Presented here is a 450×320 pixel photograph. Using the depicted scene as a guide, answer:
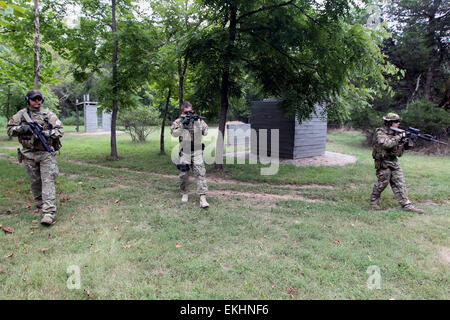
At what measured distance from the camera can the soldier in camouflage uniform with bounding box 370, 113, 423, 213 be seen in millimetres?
5910

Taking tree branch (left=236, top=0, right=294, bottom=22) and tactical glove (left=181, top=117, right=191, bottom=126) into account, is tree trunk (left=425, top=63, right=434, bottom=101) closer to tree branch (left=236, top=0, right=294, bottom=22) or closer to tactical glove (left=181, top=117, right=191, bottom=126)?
tree branch (left=236, top=0, right=294, bottom=22)

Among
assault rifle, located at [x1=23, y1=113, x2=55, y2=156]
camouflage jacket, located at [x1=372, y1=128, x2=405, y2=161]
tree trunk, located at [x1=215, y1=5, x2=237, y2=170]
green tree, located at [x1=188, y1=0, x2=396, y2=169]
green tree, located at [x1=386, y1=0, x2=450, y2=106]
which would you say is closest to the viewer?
assault rifle, located at [x1=23, y1=113, x2=55, y2=156]

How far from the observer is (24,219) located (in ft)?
16.3

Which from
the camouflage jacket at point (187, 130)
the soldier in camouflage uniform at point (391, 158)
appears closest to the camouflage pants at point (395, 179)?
the soldier in camouflage uniform at point (391, 158)

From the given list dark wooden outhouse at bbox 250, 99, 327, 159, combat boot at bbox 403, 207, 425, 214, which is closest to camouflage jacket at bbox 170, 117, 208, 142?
combat boot at bbox 403, 207, 425, 214

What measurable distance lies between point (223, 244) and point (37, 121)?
151 inches

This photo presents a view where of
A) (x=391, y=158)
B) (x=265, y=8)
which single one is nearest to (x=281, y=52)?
(x=265, y=8)

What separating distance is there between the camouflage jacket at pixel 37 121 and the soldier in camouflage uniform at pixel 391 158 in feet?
21.0

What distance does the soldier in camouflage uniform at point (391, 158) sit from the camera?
5.91 meters

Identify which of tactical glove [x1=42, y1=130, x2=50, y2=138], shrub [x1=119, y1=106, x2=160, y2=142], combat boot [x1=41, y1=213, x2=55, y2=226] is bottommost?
combat boot [x1=41, y1=213, x2=55, y2=226]

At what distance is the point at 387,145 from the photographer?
19.4 feet

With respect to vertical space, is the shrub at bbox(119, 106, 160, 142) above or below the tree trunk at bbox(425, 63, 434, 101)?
below

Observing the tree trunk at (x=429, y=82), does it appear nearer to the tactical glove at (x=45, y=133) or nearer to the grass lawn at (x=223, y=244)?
the grass lawn at (x=223, y=244)
